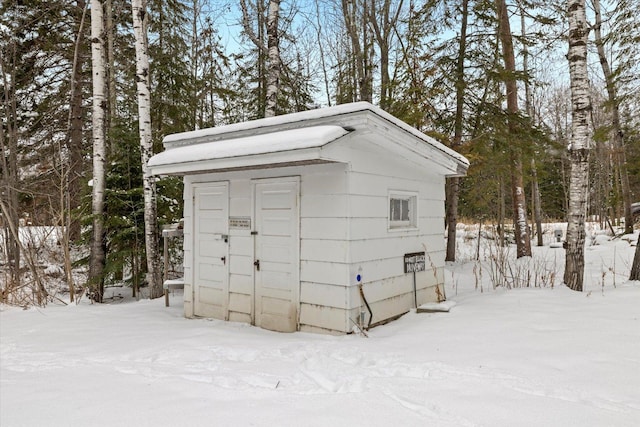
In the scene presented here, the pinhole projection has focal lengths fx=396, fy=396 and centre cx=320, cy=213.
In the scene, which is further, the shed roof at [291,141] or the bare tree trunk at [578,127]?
the bare tree trunk at [578,127]

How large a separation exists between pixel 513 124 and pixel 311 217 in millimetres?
6430

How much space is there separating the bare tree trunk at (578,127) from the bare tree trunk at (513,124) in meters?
2.53

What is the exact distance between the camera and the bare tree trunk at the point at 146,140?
713 cm

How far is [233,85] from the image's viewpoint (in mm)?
13672

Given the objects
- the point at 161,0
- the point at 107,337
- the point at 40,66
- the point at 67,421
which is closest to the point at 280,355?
the point at 67,421

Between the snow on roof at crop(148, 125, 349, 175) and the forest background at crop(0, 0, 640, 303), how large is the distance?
2.98 m

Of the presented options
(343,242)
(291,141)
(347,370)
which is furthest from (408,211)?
(347,370)

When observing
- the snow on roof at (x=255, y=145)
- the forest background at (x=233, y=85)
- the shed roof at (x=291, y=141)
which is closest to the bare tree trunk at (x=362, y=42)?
the forest background at (x=233, y=85)

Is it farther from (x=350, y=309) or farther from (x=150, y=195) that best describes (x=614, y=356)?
(x=150, y=195)

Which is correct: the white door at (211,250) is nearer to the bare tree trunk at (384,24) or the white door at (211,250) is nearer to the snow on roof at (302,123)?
the snow on roof at (302,123)

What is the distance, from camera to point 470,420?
240 cm

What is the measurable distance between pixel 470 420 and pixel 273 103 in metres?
7.35

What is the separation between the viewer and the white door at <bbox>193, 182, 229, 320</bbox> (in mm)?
5523

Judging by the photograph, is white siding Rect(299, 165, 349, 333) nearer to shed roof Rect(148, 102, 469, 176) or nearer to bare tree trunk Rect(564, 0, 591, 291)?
shed roof Rect(148, 102, 469, 176)
